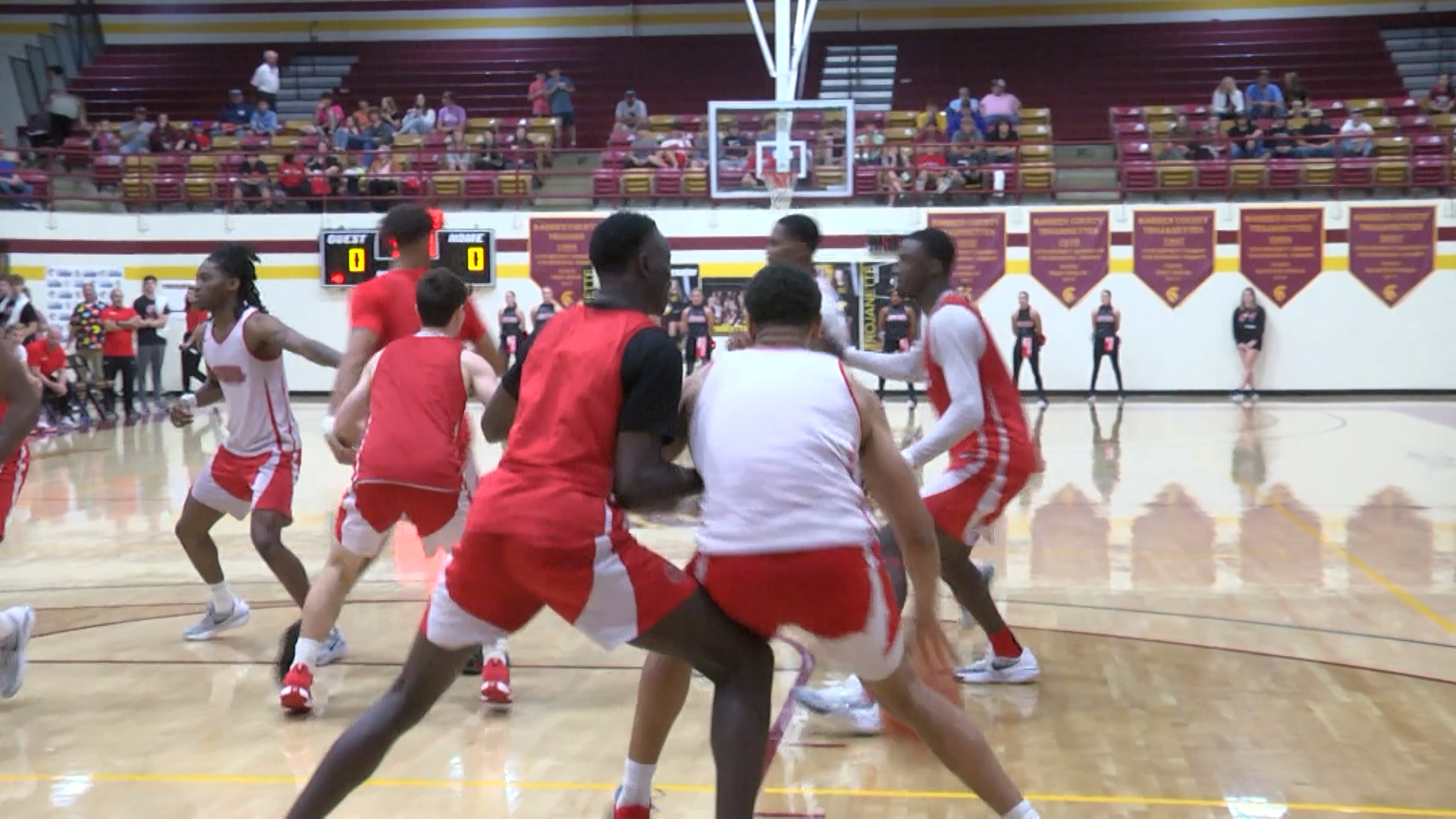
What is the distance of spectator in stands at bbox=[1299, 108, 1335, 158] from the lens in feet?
68.7

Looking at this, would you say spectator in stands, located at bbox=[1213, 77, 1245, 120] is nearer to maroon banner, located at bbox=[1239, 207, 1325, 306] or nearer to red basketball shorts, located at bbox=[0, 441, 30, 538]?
maroon banner, located at bbox=[1239, 207, 1325, 306]

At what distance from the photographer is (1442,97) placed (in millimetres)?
22031

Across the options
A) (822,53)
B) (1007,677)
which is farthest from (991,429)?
(822,53)

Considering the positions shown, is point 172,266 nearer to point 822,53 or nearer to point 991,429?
point 822,53

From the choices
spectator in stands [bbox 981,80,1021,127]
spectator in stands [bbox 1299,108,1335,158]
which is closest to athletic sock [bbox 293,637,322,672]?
spectator in stands [bbox 1299,108,1335,158]

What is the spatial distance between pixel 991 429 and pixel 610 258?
7.30ft

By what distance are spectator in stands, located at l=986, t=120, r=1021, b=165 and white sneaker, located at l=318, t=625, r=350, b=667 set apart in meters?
17.1

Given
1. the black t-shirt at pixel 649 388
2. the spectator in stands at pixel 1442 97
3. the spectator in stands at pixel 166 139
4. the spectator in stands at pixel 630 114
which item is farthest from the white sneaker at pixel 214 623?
the spectator in stands at pixel 1442 97

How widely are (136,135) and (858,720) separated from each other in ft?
71.8

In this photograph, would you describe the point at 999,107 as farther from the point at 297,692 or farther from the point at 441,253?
the point at 297,692

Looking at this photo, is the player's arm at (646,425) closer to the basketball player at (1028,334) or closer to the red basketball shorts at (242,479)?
the red basketball shorts at (242,479)

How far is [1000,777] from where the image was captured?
3.31 m

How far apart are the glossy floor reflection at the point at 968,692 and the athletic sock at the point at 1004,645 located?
0.20m

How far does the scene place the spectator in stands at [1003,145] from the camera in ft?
69.6
